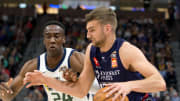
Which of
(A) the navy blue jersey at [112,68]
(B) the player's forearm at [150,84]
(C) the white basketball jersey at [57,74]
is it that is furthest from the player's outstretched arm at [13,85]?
(B) the player's forearm at [150,84]

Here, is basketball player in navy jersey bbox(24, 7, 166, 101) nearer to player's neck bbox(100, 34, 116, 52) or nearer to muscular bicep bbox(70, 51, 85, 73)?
player's neck bbox(100, 34, 116, 52)

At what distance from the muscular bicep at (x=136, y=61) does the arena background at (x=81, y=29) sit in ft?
22.5

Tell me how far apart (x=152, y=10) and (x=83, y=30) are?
16.8 feet

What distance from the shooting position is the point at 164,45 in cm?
1379

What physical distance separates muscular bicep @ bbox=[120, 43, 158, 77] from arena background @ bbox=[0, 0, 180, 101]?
6862 mm

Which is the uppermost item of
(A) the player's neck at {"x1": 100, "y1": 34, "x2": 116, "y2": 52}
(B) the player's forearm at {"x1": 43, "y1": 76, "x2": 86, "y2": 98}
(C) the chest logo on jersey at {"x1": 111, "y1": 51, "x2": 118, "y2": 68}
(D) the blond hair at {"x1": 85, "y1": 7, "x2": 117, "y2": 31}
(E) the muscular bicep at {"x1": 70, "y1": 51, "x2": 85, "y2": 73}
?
(D) the blond hair at {"x1": 85, "y1": 7, "x2": 117, "y2": 31}

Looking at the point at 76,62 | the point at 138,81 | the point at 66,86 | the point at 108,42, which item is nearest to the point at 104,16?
the point at 108,42

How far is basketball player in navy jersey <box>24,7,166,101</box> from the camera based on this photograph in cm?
283

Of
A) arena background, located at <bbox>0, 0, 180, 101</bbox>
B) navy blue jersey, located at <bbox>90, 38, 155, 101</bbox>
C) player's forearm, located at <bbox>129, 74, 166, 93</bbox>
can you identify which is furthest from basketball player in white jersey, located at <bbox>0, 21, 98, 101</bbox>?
arena background, located at <bbox>0, 0, 180, 101</bbox>

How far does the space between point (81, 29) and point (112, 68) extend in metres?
11.2

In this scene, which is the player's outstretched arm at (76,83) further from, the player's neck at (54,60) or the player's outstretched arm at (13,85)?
the player's neck at (54,60)

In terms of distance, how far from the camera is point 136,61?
2934mm

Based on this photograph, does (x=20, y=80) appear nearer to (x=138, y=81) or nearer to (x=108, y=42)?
(x=108, y=42)

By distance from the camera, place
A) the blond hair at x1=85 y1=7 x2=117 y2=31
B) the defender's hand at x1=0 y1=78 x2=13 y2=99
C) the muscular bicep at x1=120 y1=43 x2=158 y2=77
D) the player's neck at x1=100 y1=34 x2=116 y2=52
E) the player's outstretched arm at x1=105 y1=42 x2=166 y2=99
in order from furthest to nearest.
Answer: the defender's hand at x1=0 y1=78 x2=13 y2=99 → the player's neck at x1=100 y1=34 x2=116 y2=52 → the blond hair at x1=85 y1=7 x2=117 y2=31 → the muscular bicep at x1=120 y1=43 x2=158 y2=77 → the player's outstretched arm at x1=105 y1=42 x2=166 y2=99
